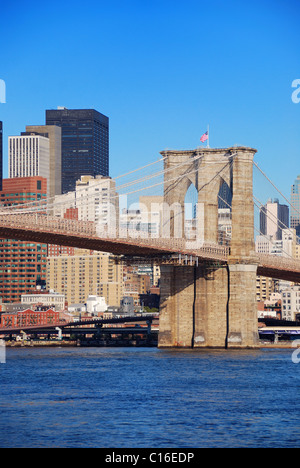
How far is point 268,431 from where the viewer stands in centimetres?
3803

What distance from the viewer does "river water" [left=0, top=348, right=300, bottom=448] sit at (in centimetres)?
3644

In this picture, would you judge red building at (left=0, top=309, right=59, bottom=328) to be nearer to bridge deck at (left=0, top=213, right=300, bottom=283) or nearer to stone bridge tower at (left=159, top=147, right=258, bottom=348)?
stone bridge tower at (left=159, top=147, right=258, bottom=348)

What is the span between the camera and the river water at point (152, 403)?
3644 centimetres

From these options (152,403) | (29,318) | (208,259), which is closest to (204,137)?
(208,259)

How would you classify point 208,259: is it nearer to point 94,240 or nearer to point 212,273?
point 212,273

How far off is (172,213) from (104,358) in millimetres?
12954

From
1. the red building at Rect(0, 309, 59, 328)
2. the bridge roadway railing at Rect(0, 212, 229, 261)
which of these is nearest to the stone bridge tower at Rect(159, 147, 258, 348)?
the bridge roadway railing at Rect(0, 212, 229, 261)

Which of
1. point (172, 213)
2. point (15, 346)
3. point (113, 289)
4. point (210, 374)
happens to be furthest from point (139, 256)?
point (113, 289)

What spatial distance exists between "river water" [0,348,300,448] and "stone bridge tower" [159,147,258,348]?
1045cm

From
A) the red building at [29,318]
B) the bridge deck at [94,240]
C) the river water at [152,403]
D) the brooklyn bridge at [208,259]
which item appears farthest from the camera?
the red building at [29,318]

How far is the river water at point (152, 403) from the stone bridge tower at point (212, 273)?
10448mm

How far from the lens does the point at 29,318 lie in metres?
149

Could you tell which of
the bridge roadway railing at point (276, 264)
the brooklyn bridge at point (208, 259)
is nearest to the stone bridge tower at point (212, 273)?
the brooklyn bridge at point (208, 259)

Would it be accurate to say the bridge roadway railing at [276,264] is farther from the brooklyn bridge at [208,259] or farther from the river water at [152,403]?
the river water at [152,403]
